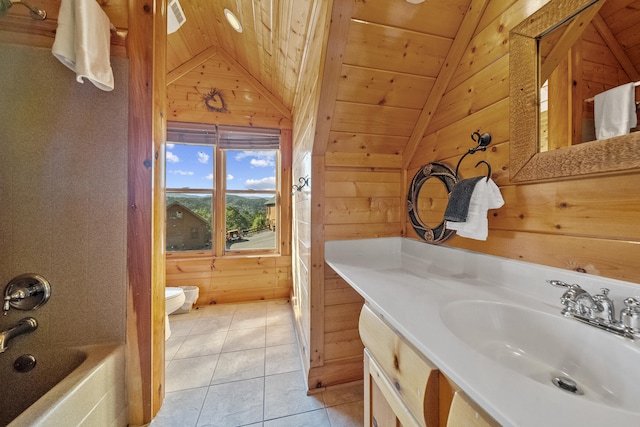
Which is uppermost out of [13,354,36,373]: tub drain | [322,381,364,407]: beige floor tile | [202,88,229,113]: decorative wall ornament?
[202,88,229,113]: decorative wall ornament

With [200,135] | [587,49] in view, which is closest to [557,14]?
[587,49]

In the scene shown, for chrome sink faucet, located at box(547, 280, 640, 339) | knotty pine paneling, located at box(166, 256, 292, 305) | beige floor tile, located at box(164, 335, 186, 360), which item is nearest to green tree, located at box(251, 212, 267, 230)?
knotty pine paneling, located at box(166, 256, 292, 305)

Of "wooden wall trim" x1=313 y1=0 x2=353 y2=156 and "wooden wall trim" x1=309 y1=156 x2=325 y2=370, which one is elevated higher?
"wooden wall trim" x1=313 y1=0 x2=353 y2=156

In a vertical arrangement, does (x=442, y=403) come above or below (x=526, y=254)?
below

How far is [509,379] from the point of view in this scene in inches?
15.9

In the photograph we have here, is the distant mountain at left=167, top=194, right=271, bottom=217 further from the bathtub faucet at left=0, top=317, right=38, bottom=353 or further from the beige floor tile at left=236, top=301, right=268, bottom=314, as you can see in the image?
the bathtub faucet at left=0, top=317, right=38, bottom=353

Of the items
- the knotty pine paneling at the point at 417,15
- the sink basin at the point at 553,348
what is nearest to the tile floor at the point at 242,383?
the sink basin at the point at 553,348

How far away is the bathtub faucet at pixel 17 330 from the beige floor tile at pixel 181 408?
75 centimetres

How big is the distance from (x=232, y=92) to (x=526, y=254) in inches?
119

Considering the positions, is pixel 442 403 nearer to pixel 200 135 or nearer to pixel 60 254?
pixel 60 254

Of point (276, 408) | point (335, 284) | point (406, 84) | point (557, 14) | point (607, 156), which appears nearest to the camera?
point (607, 156)

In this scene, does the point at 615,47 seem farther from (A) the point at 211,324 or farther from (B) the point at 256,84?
(A) the point at 211,324

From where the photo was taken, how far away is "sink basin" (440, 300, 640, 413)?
50 centimetres

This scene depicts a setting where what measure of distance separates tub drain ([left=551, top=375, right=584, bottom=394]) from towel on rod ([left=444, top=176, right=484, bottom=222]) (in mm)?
540
